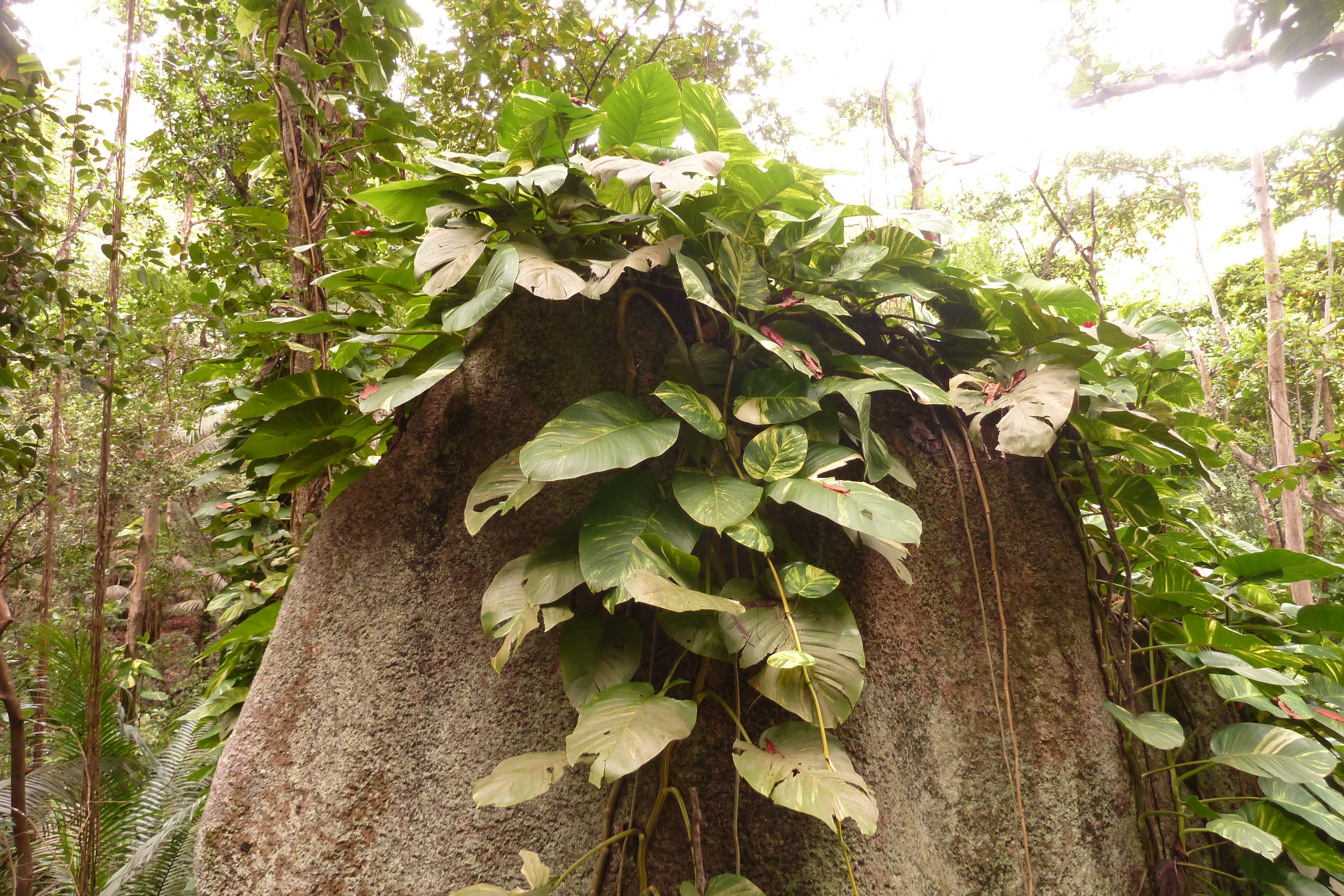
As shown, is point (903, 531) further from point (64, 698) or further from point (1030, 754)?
point (64, 698)

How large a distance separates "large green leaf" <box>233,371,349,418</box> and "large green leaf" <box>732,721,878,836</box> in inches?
37.0

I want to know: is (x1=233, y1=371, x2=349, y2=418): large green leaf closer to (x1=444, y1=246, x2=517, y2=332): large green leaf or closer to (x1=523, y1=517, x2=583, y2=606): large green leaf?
(x1=444, y1=246, x2=517, y2=332): large green leaf

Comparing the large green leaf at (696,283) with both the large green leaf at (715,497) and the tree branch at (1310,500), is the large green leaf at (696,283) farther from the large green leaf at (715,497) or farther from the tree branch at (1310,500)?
the tree branch at (1310,500)

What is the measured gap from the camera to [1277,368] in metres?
5.16

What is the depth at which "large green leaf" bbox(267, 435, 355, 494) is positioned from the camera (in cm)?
117

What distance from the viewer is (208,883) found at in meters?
1.02

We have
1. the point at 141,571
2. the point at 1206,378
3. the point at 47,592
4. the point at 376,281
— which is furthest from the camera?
the point at 141,571

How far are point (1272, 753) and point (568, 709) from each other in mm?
1211

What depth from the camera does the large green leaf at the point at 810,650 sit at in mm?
808

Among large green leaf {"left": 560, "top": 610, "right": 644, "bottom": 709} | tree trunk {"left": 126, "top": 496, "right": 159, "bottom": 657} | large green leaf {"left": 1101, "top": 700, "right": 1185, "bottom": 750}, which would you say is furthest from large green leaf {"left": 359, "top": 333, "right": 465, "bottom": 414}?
tree trunk {"left": 126, "top": 496, "right": 159, "bottom": 657}

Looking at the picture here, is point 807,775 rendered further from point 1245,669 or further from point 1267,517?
point 1267,517

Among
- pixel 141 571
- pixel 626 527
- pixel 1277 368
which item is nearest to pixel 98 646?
pixel 626 527

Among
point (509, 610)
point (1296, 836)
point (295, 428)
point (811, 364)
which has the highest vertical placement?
point (295, 428)

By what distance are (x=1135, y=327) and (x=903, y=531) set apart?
92 cm
